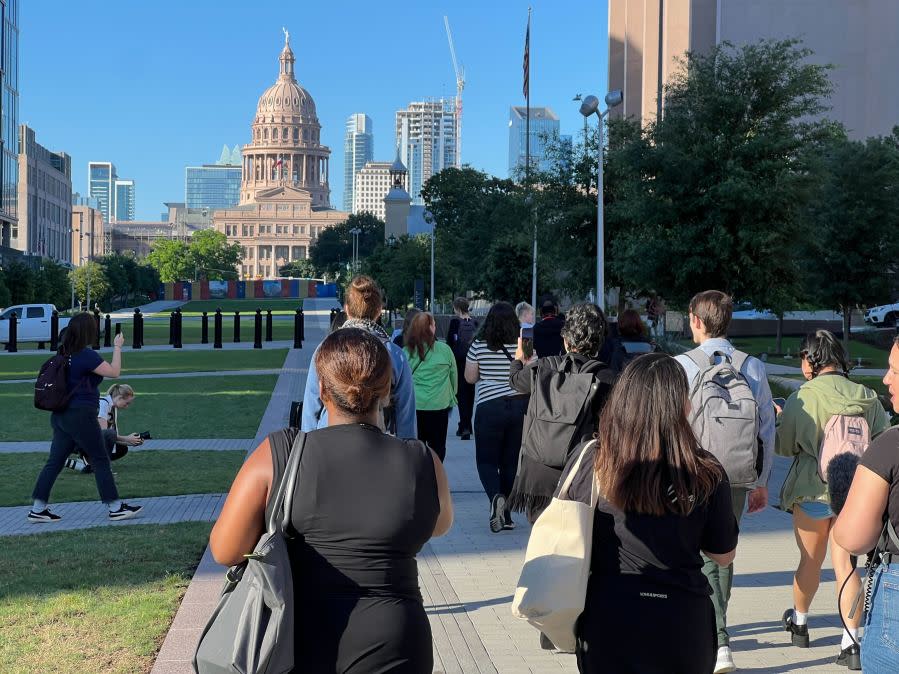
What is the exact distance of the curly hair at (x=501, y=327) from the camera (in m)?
9.04

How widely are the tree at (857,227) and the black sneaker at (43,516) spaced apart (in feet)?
85.2

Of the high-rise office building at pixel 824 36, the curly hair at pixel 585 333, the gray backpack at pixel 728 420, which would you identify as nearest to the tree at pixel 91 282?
the high-rise office building at pixel 824 36

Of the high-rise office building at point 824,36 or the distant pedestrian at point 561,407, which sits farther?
the high-rise office building at point 824,36

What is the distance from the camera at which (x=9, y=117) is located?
97.9 m

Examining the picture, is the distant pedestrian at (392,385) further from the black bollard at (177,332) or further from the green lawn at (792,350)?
the black bollard at (177,332)

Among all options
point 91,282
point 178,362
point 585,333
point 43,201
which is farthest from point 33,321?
point 43,201

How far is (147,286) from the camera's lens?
427ft

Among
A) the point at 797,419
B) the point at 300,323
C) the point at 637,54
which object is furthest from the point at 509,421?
the point at 637,54

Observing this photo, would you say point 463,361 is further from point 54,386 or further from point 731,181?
point 731,181

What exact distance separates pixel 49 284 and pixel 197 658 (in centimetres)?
7079

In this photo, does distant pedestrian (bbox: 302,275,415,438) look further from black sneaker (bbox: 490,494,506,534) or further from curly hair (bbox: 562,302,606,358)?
black sneaker (bbox: 490,494,506,534)

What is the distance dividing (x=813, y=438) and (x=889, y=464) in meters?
2.91

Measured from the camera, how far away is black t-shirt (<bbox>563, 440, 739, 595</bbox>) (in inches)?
133

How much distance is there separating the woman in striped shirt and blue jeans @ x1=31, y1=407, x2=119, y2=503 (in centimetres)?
283
